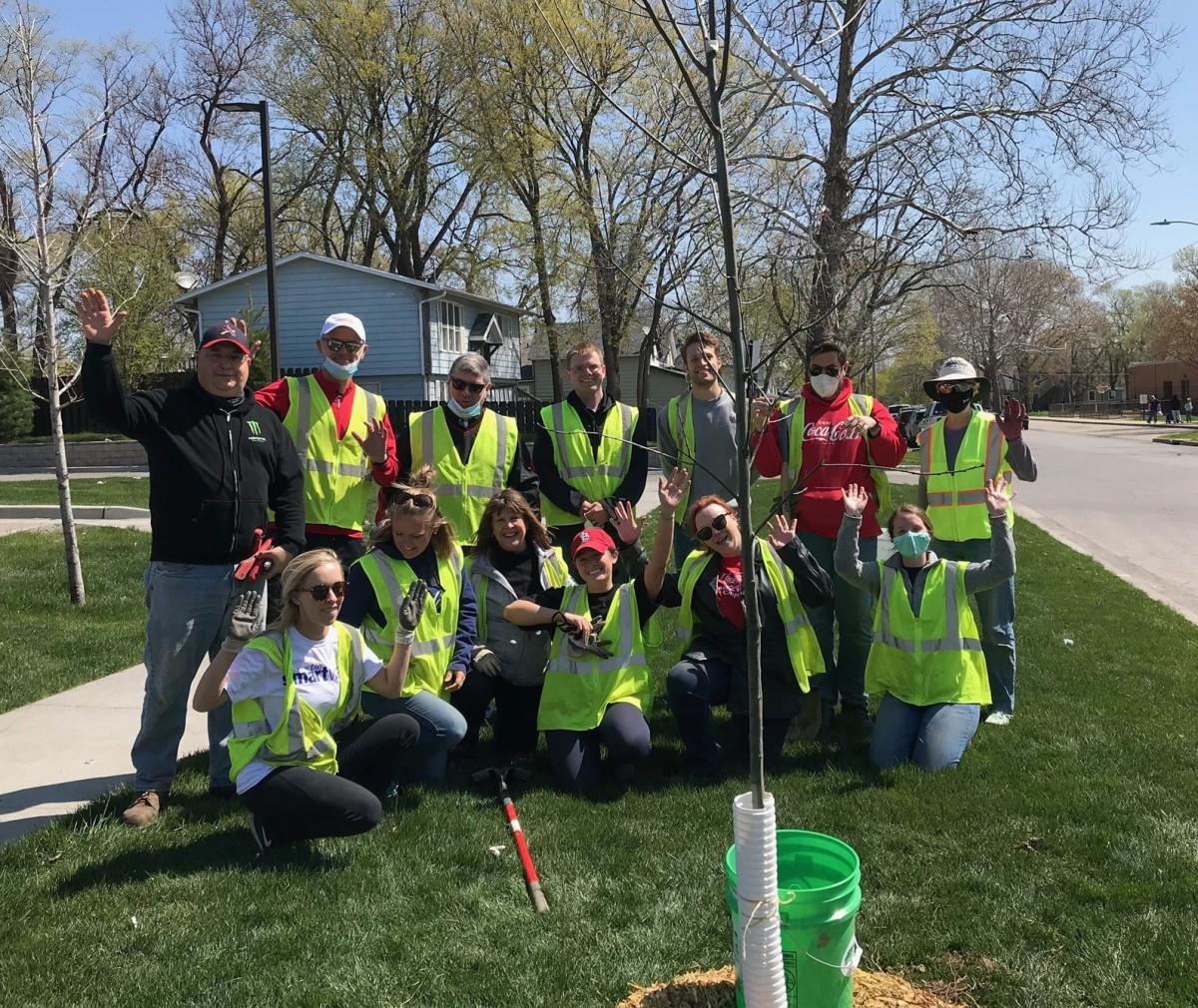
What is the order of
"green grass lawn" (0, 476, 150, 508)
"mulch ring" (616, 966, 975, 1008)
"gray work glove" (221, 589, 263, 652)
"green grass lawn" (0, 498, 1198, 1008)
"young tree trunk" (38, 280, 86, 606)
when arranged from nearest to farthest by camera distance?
"mulch ring" (616, 966, 975, 1008) → "green grass lawn" (0, 498, 1198, 1008) → "gray work glove" (221, 589, 263, 652) → "young tree trunk" (38, 280, 86, 606) → "green grass lawn" (0, 476, 150, 508)

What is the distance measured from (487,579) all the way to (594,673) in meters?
0.80

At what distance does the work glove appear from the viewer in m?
4.80

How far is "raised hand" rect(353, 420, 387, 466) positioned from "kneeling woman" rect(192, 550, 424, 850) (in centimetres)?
98

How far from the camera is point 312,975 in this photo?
292cm

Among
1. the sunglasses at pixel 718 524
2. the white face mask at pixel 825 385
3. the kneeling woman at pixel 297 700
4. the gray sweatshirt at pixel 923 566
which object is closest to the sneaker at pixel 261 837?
the kneeling woman at pixel 297 700

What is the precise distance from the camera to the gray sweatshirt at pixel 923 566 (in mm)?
4586

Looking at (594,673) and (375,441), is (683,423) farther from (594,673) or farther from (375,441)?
(375,441)

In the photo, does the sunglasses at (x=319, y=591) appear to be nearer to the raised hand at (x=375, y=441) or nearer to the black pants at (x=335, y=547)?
the black pants at (x=335, y=547)

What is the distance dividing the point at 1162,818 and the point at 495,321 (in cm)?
2824

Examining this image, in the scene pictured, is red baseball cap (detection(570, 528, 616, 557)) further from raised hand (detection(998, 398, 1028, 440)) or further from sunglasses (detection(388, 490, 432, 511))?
raised hand (detection(998, 398, 1028, 440))

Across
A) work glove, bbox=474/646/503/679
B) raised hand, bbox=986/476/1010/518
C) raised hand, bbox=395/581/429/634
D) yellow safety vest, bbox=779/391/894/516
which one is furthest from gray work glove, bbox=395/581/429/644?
raised hand, bbox=986/476/1010/518

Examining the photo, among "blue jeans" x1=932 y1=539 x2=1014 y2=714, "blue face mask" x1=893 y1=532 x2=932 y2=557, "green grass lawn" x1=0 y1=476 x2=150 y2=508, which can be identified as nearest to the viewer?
"blue face mask" x1=893 y1=532 x2=932 y2=557

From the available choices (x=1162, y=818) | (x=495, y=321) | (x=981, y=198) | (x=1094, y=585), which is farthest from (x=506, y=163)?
(x=1162, y=818)

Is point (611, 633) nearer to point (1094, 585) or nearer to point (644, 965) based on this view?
point (644, 965)
